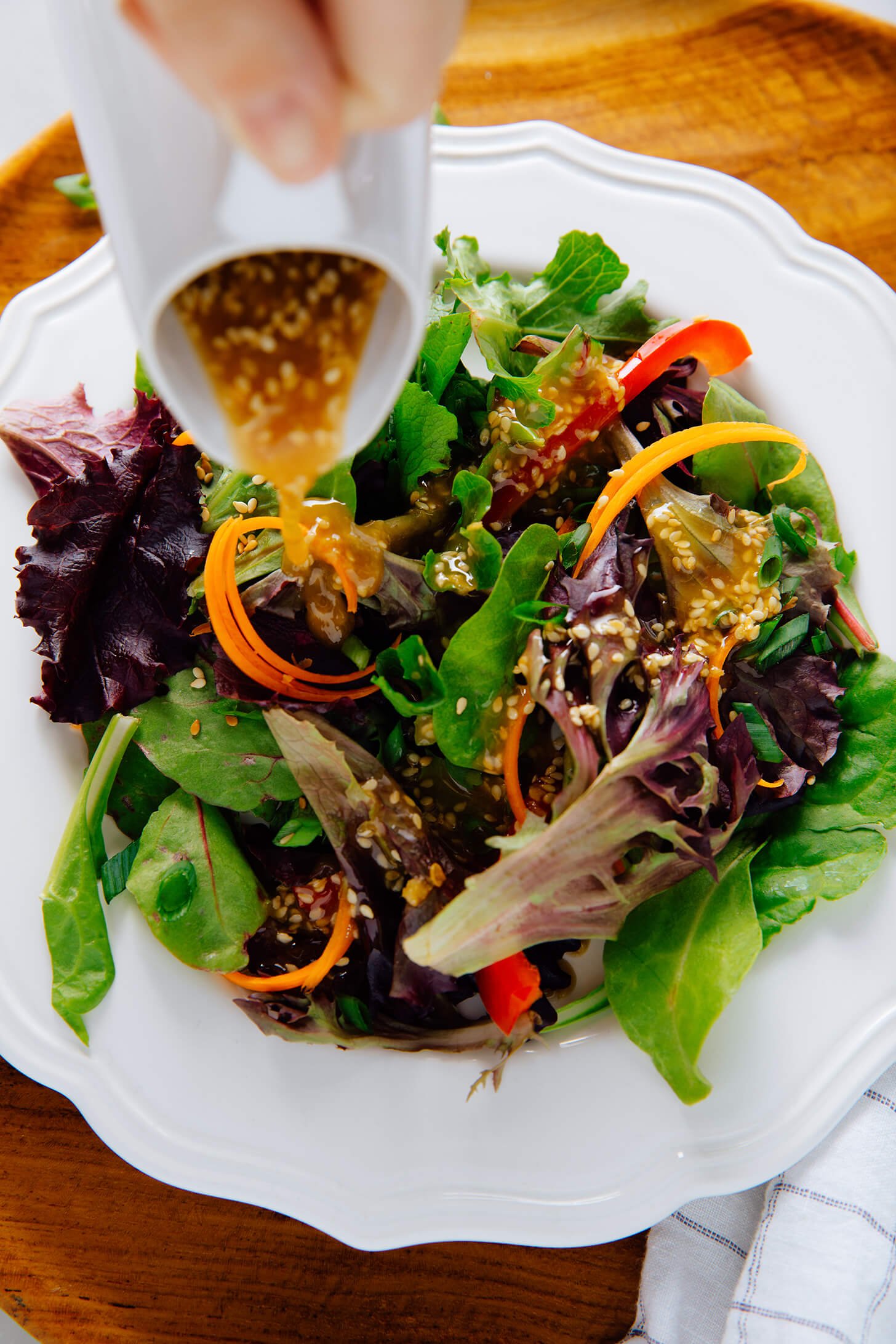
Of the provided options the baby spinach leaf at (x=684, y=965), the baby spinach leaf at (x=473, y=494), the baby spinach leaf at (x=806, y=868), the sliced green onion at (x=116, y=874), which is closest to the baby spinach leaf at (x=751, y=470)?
the baby spinach leaf at (x=473, y=494)

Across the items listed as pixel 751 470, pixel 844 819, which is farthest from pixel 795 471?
pixel 844 819

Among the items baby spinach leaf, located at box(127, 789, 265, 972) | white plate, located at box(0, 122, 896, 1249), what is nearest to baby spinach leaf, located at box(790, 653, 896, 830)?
white plate, located at box(0, 122, 896, 1249)

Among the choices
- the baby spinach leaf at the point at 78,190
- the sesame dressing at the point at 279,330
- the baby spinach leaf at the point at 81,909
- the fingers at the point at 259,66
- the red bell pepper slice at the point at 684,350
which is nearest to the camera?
the fingers at the point at 259,66

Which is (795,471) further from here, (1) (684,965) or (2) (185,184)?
(2) (185,184)

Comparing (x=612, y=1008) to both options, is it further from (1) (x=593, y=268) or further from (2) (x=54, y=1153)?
(1) (x=593, y=268)

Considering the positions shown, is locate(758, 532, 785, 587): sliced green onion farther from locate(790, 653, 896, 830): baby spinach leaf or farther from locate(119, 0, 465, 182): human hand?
locate(119, 0, 465, 182): human hand

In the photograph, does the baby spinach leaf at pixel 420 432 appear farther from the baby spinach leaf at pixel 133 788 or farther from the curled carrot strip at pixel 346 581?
the baby spinach leaf at pixel 133 788
